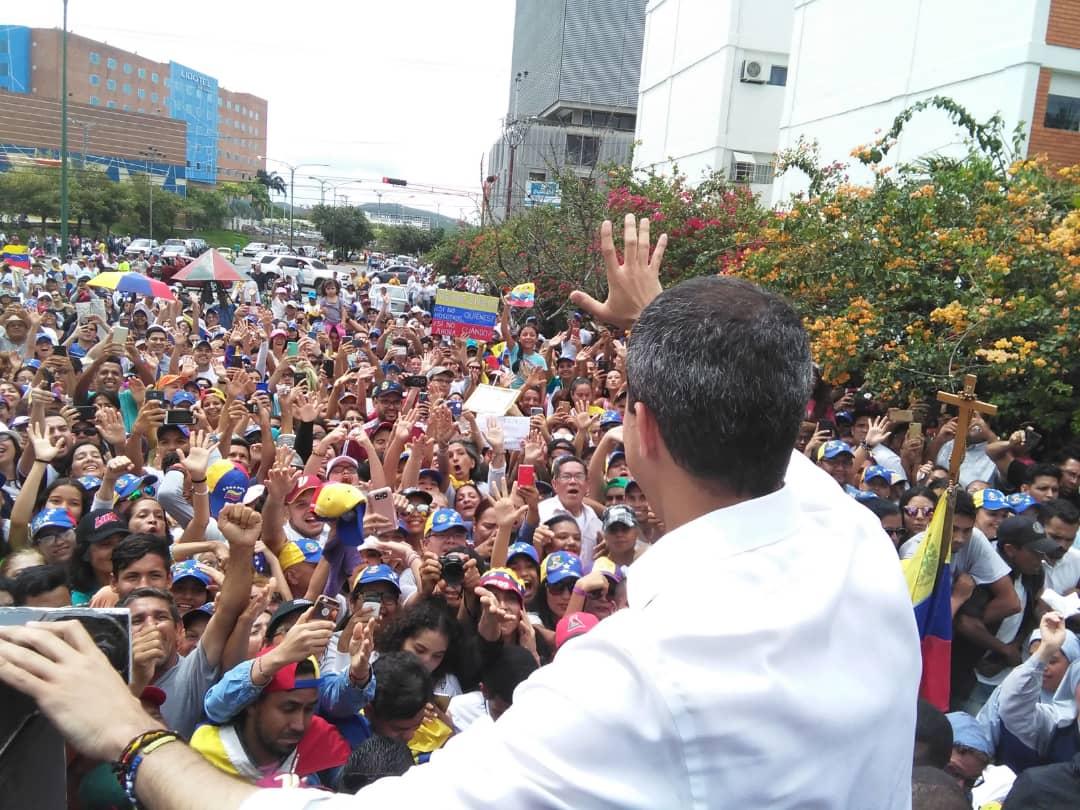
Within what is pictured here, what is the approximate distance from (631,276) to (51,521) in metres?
4.02

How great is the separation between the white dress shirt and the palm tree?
97079mm

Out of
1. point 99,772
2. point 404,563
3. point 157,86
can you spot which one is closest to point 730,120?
point 404,563

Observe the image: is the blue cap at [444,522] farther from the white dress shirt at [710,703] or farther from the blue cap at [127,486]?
the white dress shirt at [710,703]

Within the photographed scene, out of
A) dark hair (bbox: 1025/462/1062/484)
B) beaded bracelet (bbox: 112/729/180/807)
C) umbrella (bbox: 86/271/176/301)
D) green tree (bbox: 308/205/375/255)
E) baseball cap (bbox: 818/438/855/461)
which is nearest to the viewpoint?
beaded bracelet (bbox: 112/729/180/807)

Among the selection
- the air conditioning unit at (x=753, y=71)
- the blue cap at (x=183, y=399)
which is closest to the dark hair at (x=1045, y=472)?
the blue cap at (x=183, y=399)

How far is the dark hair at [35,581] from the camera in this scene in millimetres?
3582

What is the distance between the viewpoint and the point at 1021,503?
5781mm

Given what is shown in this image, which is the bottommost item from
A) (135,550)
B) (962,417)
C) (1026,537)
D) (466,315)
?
(135,550)

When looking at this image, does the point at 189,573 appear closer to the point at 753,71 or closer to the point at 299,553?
the point at 299,553

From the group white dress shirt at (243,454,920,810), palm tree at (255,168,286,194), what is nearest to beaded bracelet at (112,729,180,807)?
white dress shirt at (243,454,920,810)

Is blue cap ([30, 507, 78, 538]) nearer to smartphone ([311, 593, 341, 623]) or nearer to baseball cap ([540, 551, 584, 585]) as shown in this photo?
smartphone ([311, 593, 341, 623])

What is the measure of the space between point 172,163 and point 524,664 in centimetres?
8456

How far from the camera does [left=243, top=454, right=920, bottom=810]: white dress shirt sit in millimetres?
917

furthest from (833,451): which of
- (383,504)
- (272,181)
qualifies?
(272,181)
